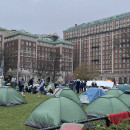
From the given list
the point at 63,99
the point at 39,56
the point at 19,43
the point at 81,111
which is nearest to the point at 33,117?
the point at 63,99

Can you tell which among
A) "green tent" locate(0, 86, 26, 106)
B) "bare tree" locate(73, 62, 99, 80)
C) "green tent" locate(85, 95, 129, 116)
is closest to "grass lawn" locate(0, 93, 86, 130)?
"green tent" locate(0, 86, 26, 106)

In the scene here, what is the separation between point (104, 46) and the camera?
4220 inches

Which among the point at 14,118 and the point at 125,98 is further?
the point at 125,98

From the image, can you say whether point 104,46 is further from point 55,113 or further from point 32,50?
point 55,113

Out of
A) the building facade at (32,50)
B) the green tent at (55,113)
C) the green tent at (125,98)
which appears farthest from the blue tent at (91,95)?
the building facade at (32,50)

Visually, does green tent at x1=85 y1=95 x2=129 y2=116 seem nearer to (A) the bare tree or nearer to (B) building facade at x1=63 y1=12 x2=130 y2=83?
(A) the bare tree

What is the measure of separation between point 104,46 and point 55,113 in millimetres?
100659

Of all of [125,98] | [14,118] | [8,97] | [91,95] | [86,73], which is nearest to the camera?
[14,118]

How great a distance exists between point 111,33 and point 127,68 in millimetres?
20037

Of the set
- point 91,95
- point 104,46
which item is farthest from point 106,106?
point 104,46

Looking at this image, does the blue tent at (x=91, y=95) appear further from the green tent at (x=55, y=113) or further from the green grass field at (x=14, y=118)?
the green tent at (x=55, y=113)

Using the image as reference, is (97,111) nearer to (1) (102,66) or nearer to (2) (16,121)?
(2) (16,121)

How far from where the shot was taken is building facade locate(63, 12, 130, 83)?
9838 centimetres

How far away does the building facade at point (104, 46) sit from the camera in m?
98.4
